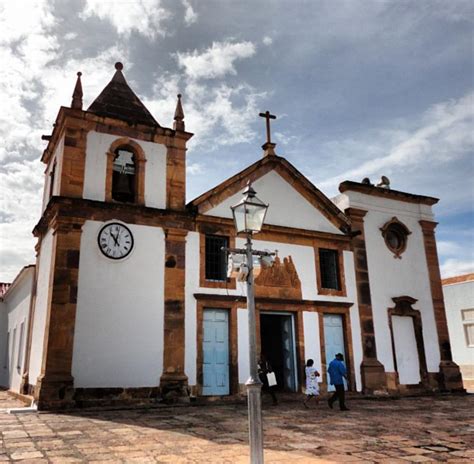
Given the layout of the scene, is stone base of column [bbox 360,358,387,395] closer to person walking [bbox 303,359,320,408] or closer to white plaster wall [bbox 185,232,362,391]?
white plaster wall [bbox 185,232,362,391]

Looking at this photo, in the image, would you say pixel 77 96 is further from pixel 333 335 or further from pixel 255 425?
pixel 255 425

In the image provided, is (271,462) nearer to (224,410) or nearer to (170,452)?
(170,452)

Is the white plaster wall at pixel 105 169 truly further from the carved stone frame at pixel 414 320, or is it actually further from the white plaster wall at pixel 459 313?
the white plaster wall at pixel 459 313

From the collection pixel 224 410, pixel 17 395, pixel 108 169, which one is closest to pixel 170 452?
pixel 224 410

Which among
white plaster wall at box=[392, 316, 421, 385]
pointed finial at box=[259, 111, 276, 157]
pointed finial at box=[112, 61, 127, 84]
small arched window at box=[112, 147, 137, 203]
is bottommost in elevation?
white plaster wall at box=[392, 316, 421, 385]

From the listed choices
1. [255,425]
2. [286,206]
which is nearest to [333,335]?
[286,206]

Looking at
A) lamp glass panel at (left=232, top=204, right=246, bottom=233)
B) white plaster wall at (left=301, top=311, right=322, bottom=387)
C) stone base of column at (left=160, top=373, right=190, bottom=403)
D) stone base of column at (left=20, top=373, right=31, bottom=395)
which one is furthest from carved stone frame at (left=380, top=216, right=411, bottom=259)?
stone base of column at (left=20, top=373, right=31, bottom=395)

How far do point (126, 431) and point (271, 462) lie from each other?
333 cm

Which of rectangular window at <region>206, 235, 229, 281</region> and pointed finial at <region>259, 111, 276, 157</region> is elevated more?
pointed finial at <region>259, 111, 276, 157</region>

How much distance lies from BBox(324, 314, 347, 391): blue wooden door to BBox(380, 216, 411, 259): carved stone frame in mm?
3664

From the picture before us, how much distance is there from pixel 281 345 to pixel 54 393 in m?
7.56

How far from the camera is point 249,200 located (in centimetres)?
629

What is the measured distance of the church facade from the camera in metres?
12.4

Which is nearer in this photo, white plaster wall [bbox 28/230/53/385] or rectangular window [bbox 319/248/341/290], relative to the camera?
white plaster wall [bbox 28/230/53/385]
